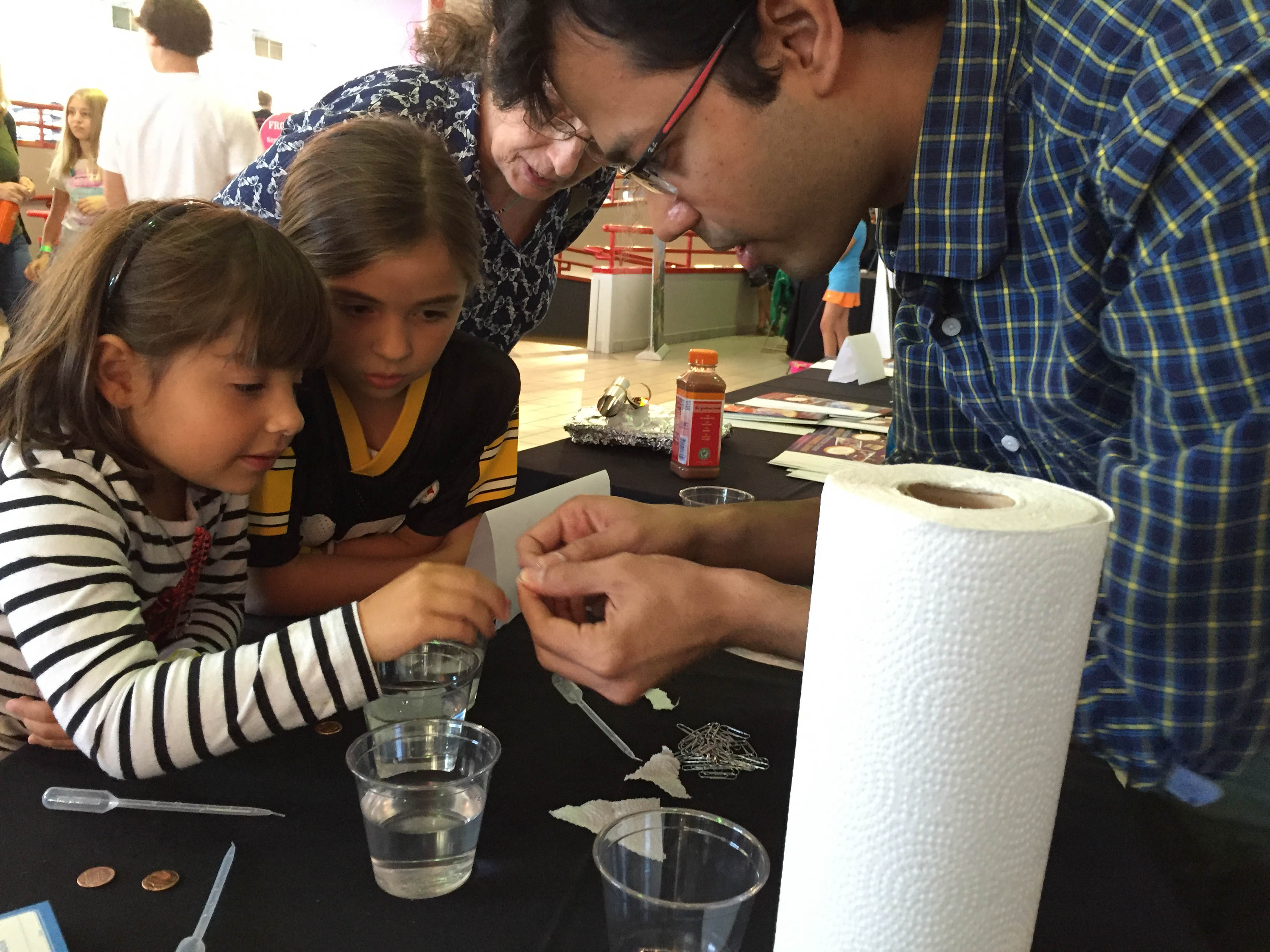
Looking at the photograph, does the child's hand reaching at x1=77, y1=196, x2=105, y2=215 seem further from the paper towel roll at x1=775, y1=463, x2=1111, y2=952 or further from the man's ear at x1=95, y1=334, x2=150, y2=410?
the paper towel roll at x1=775, y1=463, x2=1111, y2=952

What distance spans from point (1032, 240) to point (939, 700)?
61 cm

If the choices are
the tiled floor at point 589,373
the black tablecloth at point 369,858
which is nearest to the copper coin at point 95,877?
the black tablecloth at point 369,858

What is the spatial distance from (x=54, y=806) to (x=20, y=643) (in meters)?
0.29

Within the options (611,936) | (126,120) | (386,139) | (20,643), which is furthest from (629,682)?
(126,120)

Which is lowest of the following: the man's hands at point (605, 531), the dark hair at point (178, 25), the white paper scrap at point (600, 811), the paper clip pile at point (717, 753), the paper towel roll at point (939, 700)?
the white paper scrap at point (600, 811)

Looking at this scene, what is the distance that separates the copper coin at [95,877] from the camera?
670mm

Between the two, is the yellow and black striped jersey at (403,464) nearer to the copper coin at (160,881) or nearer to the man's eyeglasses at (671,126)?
the man's eyeglasses at (671,126)

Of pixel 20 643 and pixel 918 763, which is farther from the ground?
pixel 918 763

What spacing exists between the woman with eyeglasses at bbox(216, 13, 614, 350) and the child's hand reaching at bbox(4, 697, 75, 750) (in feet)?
2.99

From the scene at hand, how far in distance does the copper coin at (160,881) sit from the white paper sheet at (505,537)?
0.44 meters

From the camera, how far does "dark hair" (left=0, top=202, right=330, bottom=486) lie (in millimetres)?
1105

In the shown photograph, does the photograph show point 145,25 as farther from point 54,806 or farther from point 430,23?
point 54,806

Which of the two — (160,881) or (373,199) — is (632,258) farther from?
(160,881)

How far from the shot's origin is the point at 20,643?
0.98m
